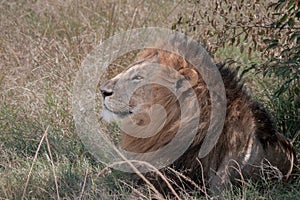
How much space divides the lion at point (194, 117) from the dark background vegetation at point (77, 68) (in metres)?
0.12

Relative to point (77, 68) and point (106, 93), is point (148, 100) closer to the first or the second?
point (106, 93)

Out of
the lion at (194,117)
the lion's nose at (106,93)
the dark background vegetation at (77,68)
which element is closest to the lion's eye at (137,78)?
the lion at (194,117)

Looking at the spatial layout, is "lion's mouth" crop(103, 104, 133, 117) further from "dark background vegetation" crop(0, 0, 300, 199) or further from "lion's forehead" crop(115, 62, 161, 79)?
"dark background vegetation" crop(0, 0, 300, 199)

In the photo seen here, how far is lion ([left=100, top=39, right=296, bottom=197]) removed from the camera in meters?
3.69

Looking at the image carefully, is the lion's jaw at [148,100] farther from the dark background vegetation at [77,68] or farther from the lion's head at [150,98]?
the dark background vegetation at [77,68]

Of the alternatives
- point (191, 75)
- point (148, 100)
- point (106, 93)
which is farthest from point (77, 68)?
point (191, 75)

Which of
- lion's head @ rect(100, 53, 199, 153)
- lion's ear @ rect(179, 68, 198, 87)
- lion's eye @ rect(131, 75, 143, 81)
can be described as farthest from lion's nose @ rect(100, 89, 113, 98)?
lion's ear @ rect(179, 68, 198, 87)

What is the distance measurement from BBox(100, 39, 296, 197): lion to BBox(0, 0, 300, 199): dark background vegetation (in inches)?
4.6

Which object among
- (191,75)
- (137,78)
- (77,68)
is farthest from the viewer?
(77,68)

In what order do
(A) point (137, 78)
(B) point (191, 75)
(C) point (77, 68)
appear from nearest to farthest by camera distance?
(B) point (191, 75), (A) point (137, 78), (C) point (77, 68)

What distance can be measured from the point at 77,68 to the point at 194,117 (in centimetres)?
212

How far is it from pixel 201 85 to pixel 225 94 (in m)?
0.13

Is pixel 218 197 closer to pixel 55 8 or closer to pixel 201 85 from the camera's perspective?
pixel 201 85

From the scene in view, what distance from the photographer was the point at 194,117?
3.69m
